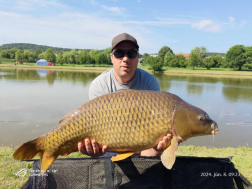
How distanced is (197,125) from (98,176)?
2.70 ft

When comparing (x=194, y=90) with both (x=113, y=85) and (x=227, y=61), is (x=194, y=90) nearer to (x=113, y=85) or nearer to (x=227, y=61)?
(x=113, y=85)

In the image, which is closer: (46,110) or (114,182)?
(114,182)

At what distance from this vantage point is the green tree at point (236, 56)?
33.6 metres

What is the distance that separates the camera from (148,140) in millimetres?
1136

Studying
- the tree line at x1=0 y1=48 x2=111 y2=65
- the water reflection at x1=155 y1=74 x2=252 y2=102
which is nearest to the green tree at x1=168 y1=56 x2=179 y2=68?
the tree line at x1=0 y1=48 x2=111 y2=65

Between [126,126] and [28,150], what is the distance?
600 mm

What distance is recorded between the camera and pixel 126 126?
1.12 meters

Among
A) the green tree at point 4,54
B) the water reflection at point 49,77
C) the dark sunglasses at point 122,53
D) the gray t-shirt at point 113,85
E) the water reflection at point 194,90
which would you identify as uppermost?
the green tree at point 4,54

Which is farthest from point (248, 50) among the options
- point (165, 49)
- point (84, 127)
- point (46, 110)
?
point (84, 127)

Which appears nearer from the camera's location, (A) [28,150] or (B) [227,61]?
(A) [28,150]

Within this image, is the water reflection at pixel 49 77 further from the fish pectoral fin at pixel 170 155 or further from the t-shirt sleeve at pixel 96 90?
the fish pectoral fin at pixel 170 155

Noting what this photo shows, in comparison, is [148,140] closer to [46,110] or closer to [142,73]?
[142,73]

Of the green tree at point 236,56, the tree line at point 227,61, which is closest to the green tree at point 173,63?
the tree line at point 227,61

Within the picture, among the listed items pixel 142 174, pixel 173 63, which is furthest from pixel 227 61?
pixel 142 174
